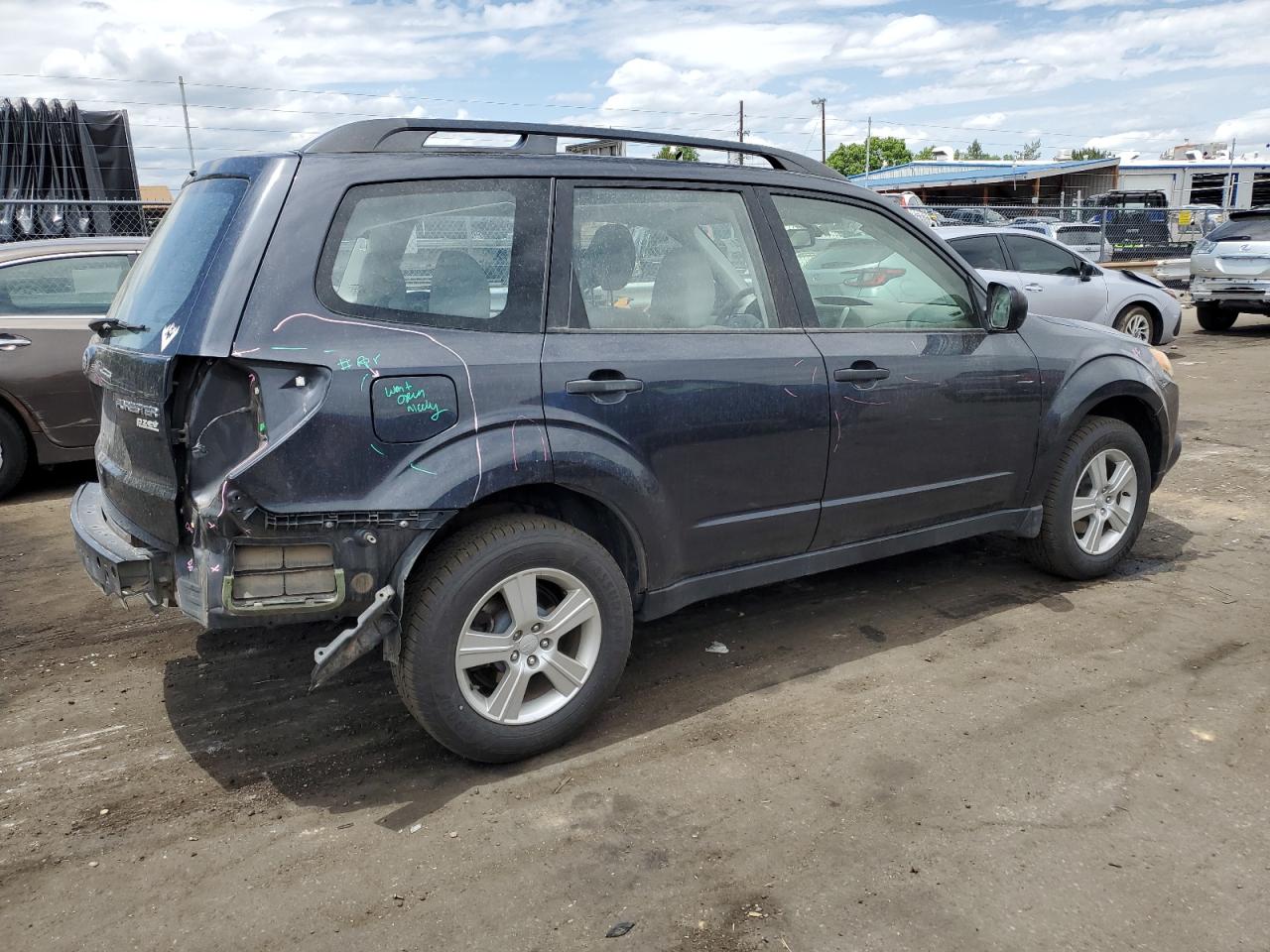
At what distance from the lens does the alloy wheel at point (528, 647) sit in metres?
3.23

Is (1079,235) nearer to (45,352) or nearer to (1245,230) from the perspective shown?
(1245,230)

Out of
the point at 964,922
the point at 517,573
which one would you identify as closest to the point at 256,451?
the point at 517,573

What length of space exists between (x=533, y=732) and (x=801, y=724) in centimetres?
96

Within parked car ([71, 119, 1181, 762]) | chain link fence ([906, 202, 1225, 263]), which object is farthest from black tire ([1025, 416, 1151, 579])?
chain link fence ([906, 202, 1225, 263])

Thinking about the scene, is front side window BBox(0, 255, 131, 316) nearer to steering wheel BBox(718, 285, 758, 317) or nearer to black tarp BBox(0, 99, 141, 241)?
steering wheel BBox(718, 285, 758, 317)

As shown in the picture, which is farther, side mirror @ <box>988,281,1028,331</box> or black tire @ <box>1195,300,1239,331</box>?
black tire @ <box>1195,300,1239,331</box>

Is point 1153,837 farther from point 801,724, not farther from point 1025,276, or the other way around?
point 1025,276

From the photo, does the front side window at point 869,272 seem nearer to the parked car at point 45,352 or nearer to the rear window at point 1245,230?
the parked car at point 45,352

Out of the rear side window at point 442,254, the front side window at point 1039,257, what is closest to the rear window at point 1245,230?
the front side window at point 1039,257

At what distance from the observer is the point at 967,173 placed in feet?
152

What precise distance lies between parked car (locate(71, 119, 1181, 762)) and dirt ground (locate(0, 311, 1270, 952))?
0.40 metres

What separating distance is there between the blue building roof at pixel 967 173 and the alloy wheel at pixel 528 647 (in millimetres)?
38386

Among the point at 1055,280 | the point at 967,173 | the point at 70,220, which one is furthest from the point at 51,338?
the point at 967,173

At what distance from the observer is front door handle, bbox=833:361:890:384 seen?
3936mm
